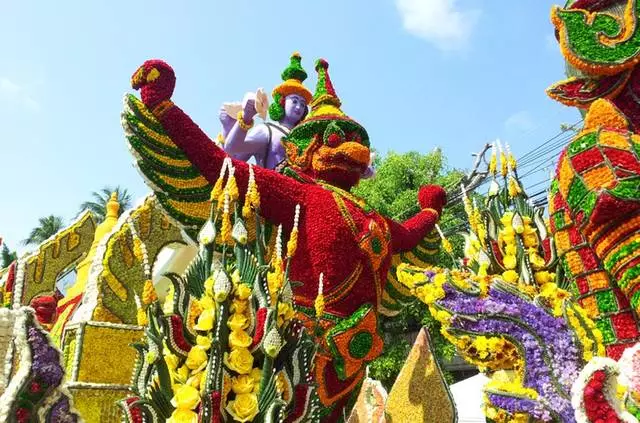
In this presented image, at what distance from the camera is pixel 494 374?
3.93 meters

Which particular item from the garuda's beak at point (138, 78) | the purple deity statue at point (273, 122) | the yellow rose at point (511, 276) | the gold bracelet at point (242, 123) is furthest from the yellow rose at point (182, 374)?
the gold bracelet at point (242, 123)

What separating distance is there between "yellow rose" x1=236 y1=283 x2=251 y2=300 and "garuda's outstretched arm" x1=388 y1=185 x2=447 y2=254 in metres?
2.74

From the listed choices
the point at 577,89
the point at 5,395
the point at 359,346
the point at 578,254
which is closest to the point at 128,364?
the point at 359,346

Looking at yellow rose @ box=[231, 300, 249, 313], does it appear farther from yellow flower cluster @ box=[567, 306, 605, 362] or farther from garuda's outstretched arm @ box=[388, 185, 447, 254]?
garuda's outstretched arm @ box=[388, 185, 447, 254]

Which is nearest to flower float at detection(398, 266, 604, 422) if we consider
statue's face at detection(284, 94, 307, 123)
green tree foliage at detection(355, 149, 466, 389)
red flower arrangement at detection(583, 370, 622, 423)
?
red flower arrangement at detection(583, 370, 622, 423)

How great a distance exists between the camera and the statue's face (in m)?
6.15

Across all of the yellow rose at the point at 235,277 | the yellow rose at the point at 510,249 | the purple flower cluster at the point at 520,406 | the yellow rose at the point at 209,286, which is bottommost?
the purple flower cluster at the point at 520,406

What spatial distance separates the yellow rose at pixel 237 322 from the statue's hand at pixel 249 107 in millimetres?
4399

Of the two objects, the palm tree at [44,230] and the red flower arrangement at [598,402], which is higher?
the palm tree at [44,230]

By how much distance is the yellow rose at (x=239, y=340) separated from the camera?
2.45 metres

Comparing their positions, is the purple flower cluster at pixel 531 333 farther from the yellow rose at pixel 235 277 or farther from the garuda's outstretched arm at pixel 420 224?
the garuda's outstretched arm at pixel 420 224

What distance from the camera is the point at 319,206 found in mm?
Result: 4512

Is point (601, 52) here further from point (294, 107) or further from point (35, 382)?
point (294, 107)

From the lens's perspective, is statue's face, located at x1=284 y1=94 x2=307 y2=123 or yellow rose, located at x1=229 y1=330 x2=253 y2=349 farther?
statue's face, located at x1=284 y1=94 x2=307 y2=123
